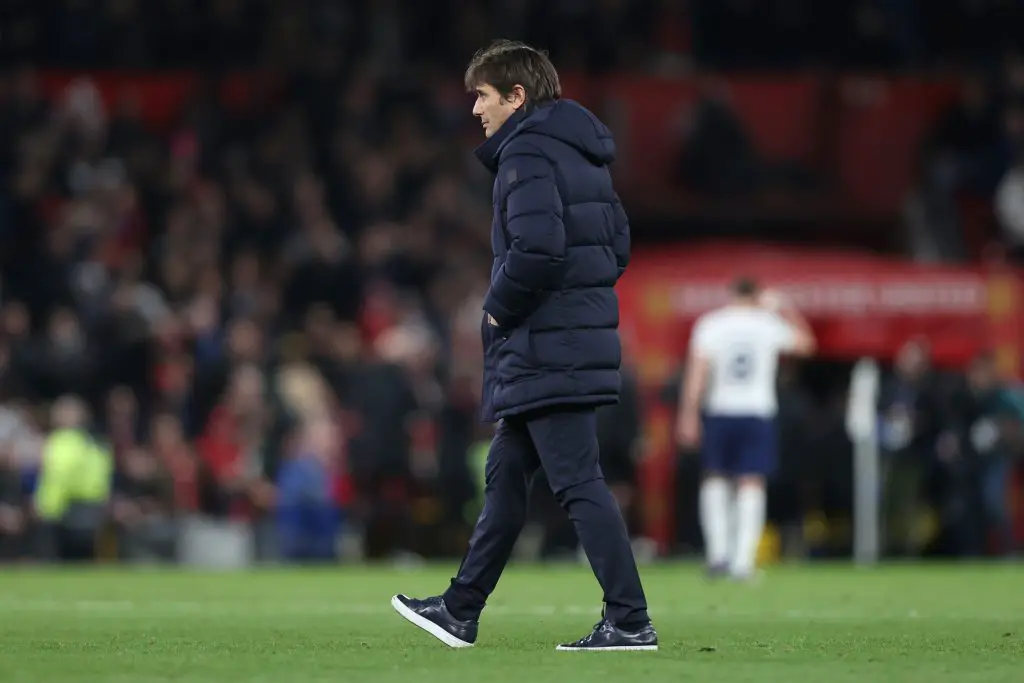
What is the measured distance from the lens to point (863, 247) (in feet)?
87.8

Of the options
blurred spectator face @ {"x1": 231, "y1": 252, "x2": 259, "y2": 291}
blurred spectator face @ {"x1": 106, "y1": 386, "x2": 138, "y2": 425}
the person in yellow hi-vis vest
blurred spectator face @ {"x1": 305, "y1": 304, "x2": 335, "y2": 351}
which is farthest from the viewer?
blurred spectator face @ {"x1": 231, "y1": 252, "x2": 259, "y2": 291}

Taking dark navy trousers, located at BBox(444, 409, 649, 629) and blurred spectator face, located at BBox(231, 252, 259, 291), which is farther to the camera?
blurred spectator face, located at BBox(231, 252, 259, 291)

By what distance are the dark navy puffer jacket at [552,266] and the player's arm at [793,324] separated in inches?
324

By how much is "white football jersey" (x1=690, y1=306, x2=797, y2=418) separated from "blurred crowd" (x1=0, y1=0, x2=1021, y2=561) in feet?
15.1

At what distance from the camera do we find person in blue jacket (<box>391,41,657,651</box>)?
8.00m

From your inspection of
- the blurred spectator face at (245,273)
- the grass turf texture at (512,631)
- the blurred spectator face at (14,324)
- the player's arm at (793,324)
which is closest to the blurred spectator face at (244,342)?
the blurred spectator face at (245,273)

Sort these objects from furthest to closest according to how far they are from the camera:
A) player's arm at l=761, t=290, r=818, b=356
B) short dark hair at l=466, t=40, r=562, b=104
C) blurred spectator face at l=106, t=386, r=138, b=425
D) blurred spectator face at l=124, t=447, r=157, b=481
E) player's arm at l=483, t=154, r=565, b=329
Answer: blurred spectator face at l=106, t=386, r=138, b=425, blurred spectator face at l=124, t=447, r=157, b=481, player's arm at l=761, t=290, r=818, b=356, short dark hair at l=466, t=40, r=562, b=104, player's arm at l=483, t=154, r=565, b=329

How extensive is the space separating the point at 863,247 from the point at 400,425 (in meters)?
8.20

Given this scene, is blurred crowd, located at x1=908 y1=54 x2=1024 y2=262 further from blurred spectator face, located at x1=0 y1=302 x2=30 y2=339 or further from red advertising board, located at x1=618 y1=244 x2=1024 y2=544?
blurred spectator face, located at x1=0 y1=302 x2=30 y2=339

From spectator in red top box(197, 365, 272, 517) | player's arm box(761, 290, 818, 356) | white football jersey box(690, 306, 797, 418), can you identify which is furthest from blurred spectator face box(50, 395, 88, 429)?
white football jersey box(690, 306, 797, 418)

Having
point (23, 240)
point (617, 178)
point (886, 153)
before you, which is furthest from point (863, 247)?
point (23, 240)

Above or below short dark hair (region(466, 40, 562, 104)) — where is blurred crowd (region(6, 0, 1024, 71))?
above

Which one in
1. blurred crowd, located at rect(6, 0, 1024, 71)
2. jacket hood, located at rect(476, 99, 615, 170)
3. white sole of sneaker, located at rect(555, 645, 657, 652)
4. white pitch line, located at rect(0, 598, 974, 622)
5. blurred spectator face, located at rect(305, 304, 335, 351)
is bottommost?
white sole of sneaker, located at rect(555, 645, 657, 652)

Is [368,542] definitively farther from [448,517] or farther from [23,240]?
[23,240]
